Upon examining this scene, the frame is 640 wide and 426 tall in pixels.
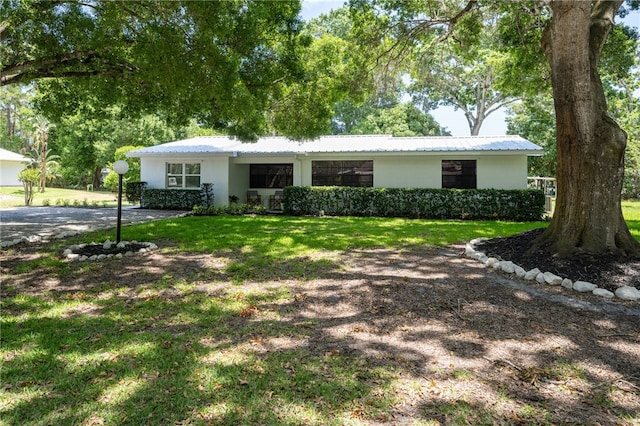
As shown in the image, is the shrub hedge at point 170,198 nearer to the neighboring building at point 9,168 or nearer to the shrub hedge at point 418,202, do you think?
the shrub hedge at point 418,202

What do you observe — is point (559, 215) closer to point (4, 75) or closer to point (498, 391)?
point (498, 391)

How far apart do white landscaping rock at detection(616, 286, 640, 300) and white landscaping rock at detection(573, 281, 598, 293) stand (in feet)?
0.78

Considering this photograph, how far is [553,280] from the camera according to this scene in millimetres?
4840

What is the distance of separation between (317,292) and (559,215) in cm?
413

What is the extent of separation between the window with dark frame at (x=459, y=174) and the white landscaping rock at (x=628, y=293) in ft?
36.7

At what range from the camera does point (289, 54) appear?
907cm

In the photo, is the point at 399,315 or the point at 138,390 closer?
the point at 138,390

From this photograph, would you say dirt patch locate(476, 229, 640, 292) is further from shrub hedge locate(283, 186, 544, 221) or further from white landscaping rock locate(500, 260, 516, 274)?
shrub hedge locate(283, 186, 544, 221)

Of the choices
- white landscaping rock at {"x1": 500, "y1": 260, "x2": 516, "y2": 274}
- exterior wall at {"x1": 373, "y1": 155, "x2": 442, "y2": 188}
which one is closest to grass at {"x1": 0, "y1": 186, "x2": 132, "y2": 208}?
exterior wall at {"x1": 373, "y1": 155, "x2": 442, "y2": 188}

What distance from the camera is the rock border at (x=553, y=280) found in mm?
4336

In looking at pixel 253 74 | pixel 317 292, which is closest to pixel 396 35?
pixel 253 74

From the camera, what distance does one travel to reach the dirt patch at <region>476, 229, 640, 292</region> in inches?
185

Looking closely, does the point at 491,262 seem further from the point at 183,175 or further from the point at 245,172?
the point at 183,175

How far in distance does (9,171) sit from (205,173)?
28478 millimetres
